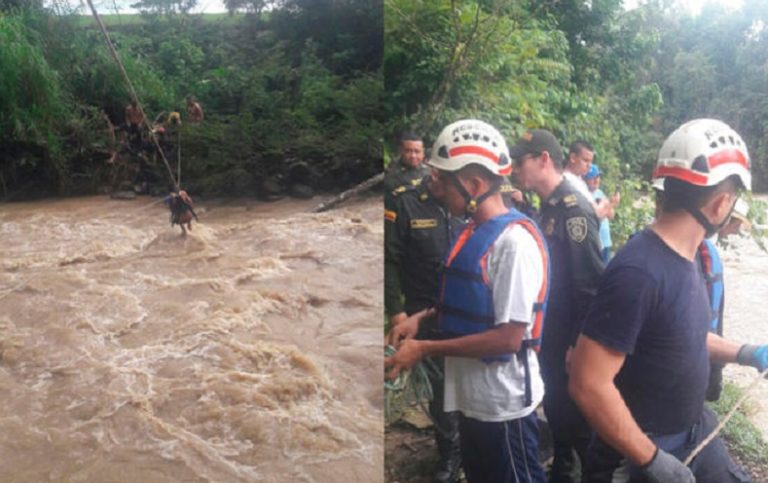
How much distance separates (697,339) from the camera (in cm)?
105

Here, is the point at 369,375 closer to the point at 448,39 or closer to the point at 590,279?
the point at 590,279

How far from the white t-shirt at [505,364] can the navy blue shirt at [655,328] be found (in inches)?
5.4

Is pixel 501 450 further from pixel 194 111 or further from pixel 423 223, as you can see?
pixel 194 111

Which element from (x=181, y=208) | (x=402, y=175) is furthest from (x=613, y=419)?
(x=181, y=208)

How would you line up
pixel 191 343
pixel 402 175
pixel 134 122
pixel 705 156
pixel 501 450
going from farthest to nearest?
pixel 191 343 → pixel 134 122 → pixel 402 175 → pixel 501 450 → pixel 705 156

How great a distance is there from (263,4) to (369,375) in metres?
1.27

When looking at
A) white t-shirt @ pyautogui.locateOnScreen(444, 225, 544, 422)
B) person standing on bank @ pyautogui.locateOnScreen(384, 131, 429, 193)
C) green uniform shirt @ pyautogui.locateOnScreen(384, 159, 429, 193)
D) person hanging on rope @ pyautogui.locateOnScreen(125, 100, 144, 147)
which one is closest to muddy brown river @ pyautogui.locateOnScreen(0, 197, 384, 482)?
person hanging on rope @ pyautogui.locateOnScreen(125, 100, 144, 147)

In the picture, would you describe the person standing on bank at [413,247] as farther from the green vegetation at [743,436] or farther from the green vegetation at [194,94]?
the green vegetation at [743,436]

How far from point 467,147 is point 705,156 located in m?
0.35

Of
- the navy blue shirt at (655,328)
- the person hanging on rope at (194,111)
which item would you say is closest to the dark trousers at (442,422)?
the navy blue shirt at (655,328)

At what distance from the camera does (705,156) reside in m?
0.98

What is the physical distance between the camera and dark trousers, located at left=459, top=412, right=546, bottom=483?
4.09ft

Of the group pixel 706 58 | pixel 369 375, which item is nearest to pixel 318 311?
pixel 369 375

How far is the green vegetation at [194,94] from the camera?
73.4 inches
